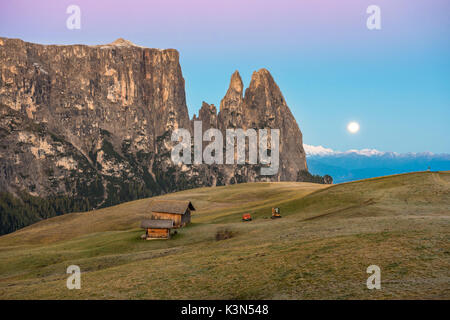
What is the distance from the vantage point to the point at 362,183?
7431 centimetres

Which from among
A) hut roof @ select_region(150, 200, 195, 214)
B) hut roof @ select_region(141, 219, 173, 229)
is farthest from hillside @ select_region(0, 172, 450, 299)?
hut roof @ select_region(150, 200, 195, 214)

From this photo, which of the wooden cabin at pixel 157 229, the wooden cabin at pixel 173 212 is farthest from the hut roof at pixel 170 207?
the wooden cabin at pixel 157 229

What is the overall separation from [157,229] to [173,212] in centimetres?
1188

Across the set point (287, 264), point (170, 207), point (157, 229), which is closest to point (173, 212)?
point (170, 207)

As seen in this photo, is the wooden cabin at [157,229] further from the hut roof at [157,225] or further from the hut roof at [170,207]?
the hut roof at [170,207]

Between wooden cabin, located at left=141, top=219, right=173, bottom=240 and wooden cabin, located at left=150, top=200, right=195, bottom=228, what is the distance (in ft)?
32.7

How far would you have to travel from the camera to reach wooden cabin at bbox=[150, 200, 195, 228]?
230 feet

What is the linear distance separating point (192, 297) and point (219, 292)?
1827 millimetres

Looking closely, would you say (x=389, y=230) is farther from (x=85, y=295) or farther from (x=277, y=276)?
(x=85, y=295)

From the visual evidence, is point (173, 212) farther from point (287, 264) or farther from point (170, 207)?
point (287, 264)

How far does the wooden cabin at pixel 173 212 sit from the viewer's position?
7012cm

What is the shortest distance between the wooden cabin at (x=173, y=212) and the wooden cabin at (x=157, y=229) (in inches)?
393
